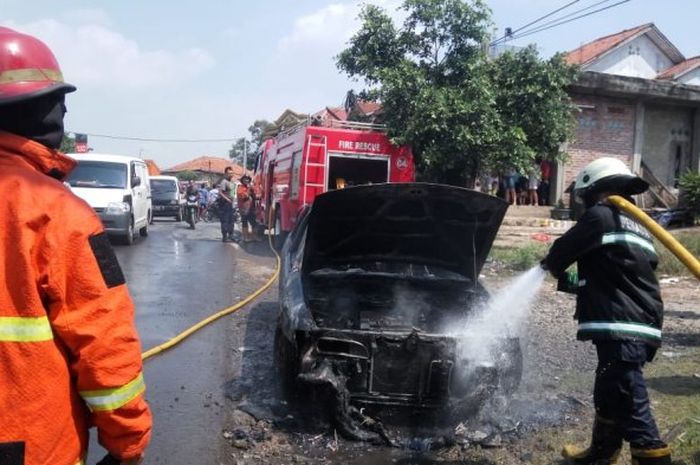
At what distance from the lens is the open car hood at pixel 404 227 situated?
15.7 ft

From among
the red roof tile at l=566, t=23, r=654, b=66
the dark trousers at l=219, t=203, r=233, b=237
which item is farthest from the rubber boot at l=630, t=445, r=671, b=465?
the red roof tile at l=566, t=23, r=654, b=66

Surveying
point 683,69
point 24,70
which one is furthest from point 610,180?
point 683,69

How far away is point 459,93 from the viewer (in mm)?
13180

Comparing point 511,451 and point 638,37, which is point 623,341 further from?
point 638,37

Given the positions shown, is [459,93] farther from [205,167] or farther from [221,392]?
[205,167]

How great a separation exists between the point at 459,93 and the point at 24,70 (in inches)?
480

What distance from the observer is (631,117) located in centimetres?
1870

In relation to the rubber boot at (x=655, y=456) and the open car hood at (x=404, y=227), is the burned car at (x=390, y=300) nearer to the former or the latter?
the open car hood at (x=404, y=227)

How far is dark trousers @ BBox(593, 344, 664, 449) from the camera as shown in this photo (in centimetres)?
337

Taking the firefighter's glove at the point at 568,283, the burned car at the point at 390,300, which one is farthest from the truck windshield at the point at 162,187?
the firefighter's glove at the point at 568,283

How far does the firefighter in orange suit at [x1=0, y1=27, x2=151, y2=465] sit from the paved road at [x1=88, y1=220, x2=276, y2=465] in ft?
8.10

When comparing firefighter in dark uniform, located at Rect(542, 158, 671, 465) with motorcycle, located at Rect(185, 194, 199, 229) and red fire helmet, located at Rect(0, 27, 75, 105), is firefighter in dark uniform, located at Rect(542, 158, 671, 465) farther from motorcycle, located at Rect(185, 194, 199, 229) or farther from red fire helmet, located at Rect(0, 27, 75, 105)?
motorcycle, located at Rect(185, 194, 199, 229)

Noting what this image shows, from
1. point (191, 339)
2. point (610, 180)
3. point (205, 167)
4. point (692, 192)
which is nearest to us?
point (610, 180)

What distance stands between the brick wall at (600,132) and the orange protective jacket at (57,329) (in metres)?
17.7
